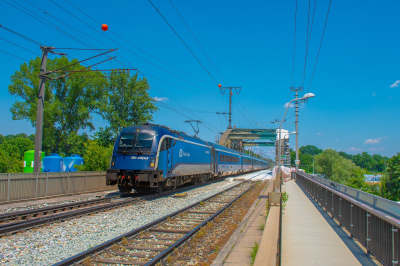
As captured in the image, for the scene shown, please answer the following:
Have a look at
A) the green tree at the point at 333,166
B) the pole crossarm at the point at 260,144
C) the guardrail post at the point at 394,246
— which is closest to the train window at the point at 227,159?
the guardrail post at the point at 394,246

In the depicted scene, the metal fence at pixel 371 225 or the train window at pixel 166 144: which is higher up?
the train window at pixel 166 144

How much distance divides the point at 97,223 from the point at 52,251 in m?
2.91

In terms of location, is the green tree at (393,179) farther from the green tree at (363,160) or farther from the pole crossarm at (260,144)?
the green tree at (363,160)

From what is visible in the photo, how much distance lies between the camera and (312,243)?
731 centimetres

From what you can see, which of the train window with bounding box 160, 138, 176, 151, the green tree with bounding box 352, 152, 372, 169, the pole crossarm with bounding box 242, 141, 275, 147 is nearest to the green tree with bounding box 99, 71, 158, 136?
the train window with bounding box 160, 138, 176, 151

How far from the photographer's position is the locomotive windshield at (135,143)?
15.7 m

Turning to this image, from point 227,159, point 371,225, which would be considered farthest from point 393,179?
point 371,225

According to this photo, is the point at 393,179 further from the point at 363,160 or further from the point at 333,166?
the point at 363,160

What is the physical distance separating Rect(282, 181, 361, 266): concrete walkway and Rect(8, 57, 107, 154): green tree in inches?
1464

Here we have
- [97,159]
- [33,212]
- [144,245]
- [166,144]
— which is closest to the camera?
[144,245]

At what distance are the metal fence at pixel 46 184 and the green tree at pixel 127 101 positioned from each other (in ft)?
68.0

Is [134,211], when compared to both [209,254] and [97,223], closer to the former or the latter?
[97,223]

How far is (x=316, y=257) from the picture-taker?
20.5 ft

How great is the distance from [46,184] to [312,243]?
13.2m
